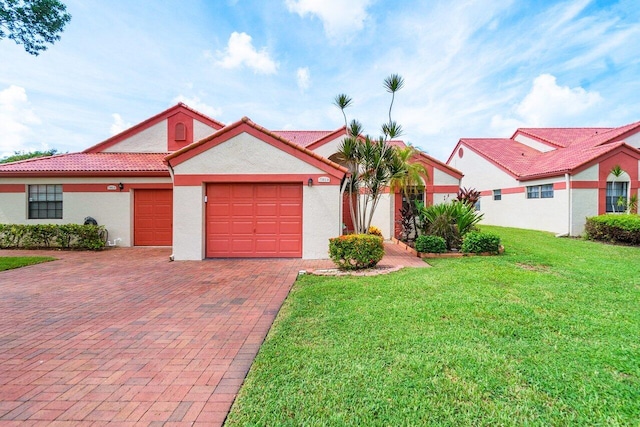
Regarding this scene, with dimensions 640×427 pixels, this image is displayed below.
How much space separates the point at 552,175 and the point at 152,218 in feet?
70.4

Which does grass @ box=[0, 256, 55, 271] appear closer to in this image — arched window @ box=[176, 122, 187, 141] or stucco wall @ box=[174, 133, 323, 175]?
stucco wall @ box=[174, 133, 323, 175]

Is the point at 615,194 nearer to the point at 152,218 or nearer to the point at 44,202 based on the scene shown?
the point at 152,218

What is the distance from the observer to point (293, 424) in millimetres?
2613

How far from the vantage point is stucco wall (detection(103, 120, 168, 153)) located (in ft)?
54.0

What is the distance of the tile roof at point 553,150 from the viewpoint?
1688cm

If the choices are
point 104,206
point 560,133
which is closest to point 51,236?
point 104,206

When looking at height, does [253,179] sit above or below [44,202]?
above

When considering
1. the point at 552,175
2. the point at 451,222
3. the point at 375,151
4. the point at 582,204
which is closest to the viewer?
the point at 375,151

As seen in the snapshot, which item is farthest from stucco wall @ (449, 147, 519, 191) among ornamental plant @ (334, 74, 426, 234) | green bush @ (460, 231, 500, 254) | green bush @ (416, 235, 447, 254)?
ornamental plant @ (334, 74, 426, 234)

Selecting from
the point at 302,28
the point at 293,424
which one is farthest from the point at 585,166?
the point at 293,424

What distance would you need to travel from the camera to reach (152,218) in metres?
14.0

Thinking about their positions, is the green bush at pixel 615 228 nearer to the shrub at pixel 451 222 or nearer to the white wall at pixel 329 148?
the shrub at pixel 451 222

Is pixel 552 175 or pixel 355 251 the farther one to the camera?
pixel 552 175

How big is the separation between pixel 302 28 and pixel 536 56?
11.0 m
